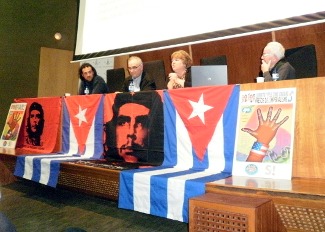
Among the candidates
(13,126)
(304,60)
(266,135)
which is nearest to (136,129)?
(266,135)

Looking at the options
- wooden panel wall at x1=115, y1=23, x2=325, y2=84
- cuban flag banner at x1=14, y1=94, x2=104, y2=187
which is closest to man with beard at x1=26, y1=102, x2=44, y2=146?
cuban flag banner at x1=14, y1=94, x2=104, y2=187

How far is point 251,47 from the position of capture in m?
4.05

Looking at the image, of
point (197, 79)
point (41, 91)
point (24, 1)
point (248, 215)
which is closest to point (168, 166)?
point (197, 79)

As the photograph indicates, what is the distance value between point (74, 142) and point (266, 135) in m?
1.78

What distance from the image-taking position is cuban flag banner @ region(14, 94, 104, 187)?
2.55m

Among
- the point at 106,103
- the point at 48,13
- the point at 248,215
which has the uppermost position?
the point at 48,13

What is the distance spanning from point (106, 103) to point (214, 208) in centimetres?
152

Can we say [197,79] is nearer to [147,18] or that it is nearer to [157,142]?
[157,142]

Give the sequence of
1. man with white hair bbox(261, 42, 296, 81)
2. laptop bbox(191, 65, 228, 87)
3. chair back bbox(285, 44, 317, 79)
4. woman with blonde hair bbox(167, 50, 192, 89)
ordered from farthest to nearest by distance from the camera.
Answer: woman with blonde hair bbox(167, 50, 192, 89) < chair back bbox(285, 44, 317, 79) < man with white hair bbox(261, 42, 296, 81) < laptop bbox(191, 65, 228, 87)

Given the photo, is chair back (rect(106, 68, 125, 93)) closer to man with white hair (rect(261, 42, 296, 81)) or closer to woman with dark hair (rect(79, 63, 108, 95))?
woman with dark hair (rect(79, 63, 108, 95))

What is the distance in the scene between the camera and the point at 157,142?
7.44 ft

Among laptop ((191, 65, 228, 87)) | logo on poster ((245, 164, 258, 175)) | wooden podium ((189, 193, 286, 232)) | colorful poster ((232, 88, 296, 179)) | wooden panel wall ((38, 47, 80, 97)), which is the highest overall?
wooden panel wall ((38, 47, 80, 97))

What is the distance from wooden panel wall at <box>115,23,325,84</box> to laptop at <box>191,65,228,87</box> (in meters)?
1.84

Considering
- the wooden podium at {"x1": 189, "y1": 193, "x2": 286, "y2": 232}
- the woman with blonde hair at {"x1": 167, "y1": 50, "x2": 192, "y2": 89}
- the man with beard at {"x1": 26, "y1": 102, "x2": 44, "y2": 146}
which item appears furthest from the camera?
the man with beard at {"x1": 26, "y1": 102, "x2": 44, "y2": 146}
